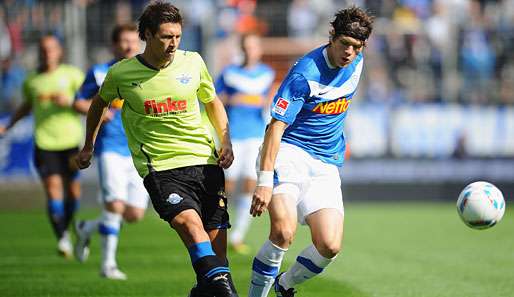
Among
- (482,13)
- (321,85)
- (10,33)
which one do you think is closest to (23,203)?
(10,33)

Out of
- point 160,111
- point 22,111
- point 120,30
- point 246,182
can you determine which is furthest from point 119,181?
point 160,111

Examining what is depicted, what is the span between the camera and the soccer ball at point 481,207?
26.1 feet

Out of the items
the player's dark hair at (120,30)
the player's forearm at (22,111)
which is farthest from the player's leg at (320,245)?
the player's forearm at (22,111)

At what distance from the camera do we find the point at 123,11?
21.3m

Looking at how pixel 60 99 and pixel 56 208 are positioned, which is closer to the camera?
pixel 56 208

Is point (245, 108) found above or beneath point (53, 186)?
above

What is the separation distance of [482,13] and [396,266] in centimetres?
1433

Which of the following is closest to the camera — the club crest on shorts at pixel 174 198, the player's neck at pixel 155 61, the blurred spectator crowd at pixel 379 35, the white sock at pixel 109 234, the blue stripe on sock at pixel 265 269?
the club crest on shorts at pixel 174 198

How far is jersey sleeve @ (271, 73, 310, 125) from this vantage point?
22.9ft

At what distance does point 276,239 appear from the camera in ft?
23.2

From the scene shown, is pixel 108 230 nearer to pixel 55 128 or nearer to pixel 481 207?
pixel 55 128

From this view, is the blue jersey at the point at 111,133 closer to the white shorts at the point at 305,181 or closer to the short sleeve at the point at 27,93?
the short sleeve at the point at 27,93

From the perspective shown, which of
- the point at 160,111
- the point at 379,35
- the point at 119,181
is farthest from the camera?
the point at 379,35

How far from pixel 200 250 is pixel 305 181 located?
1252mm
